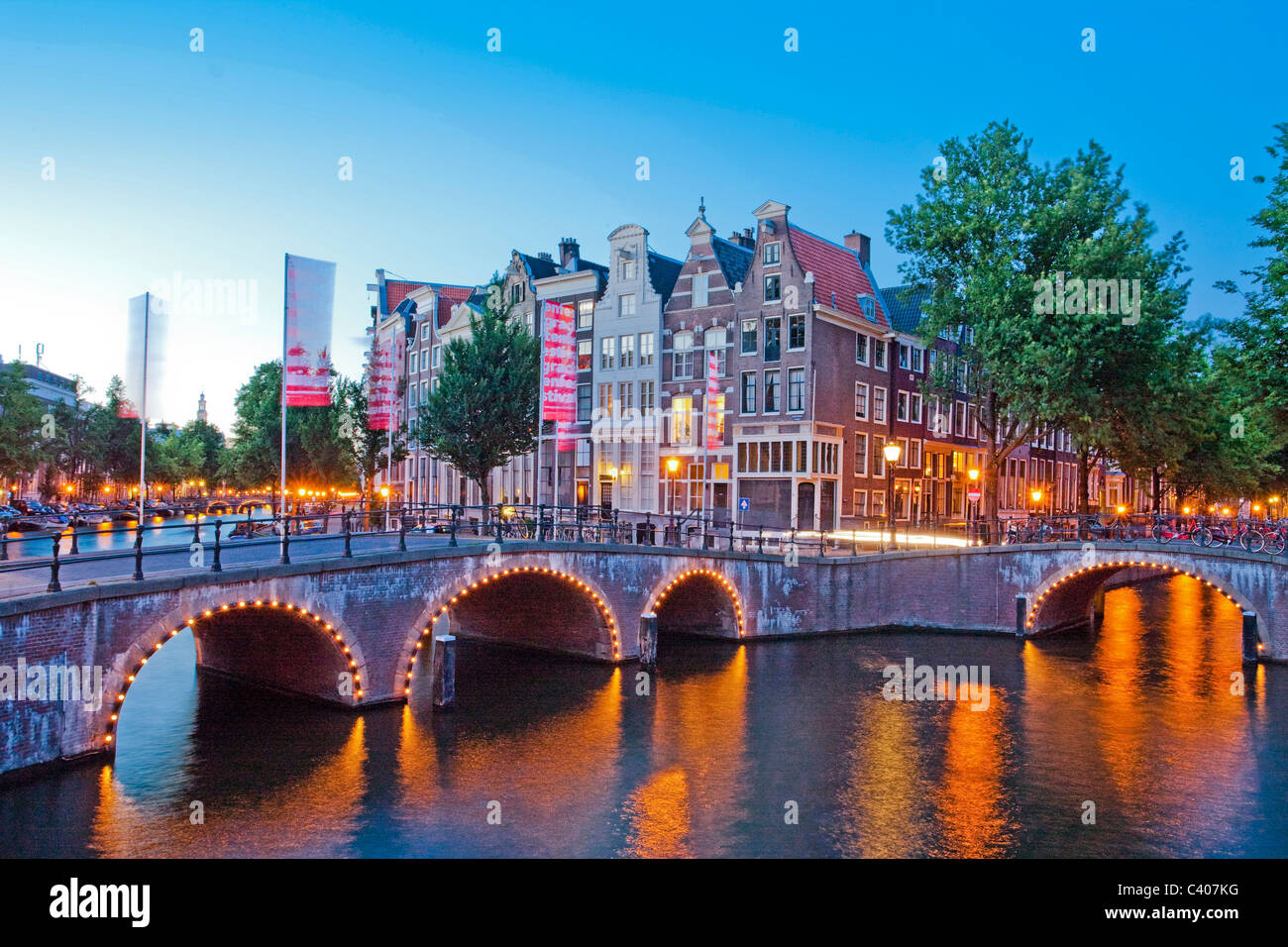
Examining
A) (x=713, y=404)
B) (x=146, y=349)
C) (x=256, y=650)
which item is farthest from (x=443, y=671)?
(x=713, y=404)

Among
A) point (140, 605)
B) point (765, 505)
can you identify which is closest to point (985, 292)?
point (765, 505)

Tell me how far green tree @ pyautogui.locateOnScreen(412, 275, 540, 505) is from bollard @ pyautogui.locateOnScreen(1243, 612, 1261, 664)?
91.0ft

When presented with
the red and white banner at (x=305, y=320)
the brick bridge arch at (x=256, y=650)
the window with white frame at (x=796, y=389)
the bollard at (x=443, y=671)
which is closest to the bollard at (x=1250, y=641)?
the window with white frame at (x=796, y=389)

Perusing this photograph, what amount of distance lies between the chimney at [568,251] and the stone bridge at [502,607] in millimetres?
27220

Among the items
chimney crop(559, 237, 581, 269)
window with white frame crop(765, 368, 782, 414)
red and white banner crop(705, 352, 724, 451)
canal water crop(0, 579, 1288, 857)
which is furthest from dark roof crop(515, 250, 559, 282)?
canal water crop(0, 579, 1288, 857)

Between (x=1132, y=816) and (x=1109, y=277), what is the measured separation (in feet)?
88.0

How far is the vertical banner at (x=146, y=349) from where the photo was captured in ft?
73.6

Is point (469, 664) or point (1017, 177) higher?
point (1017, 177)

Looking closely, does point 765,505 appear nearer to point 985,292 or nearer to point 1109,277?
point 985,292

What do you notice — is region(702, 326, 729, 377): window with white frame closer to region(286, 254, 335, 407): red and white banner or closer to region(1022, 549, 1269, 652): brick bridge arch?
region(1022, 549, 1269, 652): brick bridge arch

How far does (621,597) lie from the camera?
27719 mm

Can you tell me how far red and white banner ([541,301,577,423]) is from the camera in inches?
1187

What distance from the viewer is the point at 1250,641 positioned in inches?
1114

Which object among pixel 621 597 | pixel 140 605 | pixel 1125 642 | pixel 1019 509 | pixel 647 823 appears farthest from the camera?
pixel 1019 509
